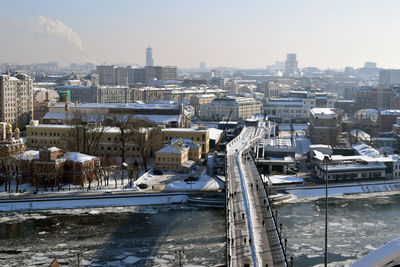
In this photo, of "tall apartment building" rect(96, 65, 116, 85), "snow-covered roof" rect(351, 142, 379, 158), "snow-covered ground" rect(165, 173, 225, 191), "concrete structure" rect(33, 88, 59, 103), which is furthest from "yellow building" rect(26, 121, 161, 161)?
"tall apartment building" rect(96, 65, 116, 85)

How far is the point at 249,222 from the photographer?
15945 millimetres

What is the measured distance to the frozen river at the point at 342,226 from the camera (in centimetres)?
1580

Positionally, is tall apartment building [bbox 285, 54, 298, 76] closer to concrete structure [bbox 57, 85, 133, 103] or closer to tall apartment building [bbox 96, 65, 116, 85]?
tall apartment building [bbox 96, 65, 116, 85]

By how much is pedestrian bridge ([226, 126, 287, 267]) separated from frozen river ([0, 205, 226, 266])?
38.7 inches

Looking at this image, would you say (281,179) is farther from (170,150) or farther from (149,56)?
Answer: (149,56)

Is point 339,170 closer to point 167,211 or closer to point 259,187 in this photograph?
point 259,187

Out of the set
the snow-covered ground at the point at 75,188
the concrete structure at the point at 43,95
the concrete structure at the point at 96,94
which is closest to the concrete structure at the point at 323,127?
the snow-covered ground at the point at 75,188

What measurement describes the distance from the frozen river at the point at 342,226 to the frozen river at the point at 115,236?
244 centimetres

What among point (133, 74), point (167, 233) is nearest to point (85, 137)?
point (167, 233)

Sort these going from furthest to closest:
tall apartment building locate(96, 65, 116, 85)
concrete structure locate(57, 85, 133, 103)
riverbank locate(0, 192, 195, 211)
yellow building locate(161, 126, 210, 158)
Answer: tall apartment building locate(96, 65, 116, 85) → concrete structure locate(57, 85, 133, 103) → yellow building locate(161, 126, 210, 158) → riverbank locate(0, 192, 195, 211)

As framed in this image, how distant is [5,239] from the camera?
56.8 feet

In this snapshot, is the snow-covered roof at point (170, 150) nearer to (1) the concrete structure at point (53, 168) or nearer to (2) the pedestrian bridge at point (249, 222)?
(2) the pedestrian bridge at point (249, 222)

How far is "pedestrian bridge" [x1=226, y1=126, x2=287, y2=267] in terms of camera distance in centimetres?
1302

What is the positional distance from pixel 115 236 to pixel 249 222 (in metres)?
4.52
